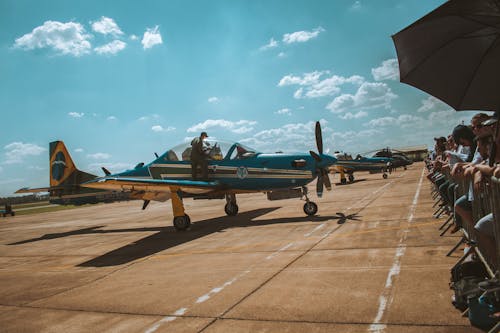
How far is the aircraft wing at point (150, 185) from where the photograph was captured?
10039 millimetres

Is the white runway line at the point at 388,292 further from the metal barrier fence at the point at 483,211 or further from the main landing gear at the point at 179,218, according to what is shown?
the main landing gear at the point at 179,218

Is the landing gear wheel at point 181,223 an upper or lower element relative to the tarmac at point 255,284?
upper

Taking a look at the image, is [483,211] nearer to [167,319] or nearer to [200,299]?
[200,299]

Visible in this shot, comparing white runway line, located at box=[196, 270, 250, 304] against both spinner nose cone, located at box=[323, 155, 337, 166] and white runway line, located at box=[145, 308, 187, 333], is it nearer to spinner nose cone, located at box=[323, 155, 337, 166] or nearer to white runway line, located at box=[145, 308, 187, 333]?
white runway line, located at box=[145, 308, 187, 333]

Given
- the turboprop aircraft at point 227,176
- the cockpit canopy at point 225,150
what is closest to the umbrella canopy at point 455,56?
the turboprop aircraft at point 227,176

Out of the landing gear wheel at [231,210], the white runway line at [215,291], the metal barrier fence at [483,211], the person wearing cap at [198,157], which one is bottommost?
the white runway line at [215,291]

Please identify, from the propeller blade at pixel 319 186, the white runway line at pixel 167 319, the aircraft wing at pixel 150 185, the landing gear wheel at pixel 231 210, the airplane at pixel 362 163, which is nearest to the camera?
the white runway line at pixel 167 319

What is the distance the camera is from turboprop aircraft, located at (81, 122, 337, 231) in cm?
1057

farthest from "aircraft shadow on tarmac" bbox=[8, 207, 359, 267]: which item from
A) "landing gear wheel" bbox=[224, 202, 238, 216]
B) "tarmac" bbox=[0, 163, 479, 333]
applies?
"landing gear wheel" bbox=[224, 202, 238, 216]

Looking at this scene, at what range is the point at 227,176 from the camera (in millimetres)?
11688

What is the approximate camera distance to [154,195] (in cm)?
1147

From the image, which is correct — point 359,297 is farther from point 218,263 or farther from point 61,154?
point 61,154

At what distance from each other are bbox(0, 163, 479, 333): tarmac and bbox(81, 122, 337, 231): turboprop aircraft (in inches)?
81.4

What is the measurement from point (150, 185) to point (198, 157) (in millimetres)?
2105
